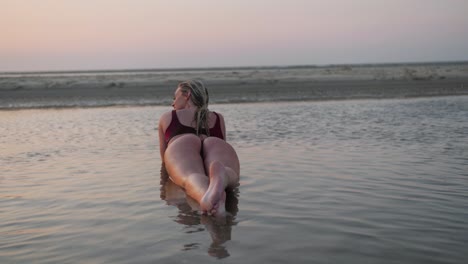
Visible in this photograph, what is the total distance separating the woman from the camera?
4.70 meters

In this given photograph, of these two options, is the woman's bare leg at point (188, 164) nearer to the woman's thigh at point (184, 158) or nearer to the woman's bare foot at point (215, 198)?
the woman's thigh at point (184, 158)

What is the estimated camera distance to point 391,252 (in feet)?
12.1

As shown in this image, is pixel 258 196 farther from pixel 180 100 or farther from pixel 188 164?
pixel 180 100

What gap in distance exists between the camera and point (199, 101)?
6566mm

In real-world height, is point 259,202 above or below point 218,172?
below

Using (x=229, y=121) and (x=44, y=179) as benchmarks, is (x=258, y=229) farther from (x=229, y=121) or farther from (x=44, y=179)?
(x=229, y=121)

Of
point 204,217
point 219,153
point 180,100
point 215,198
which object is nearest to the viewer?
point 215,198

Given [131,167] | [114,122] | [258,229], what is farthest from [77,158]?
[114,122]

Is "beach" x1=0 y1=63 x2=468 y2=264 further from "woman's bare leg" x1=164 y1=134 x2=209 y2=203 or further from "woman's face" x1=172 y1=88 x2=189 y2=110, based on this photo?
"woman's face" x1=172 y1=88 x2=189 y2=110

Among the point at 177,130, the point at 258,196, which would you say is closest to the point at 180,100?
the point at 177,130

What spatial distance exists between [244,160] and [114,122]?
723cm

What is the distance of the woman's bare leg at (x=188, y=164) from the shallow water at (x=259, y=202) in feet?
0.60

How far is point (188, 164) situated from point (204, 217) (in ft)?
3.52

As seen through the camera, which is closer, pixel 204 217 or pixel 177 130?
pixel 204 217
